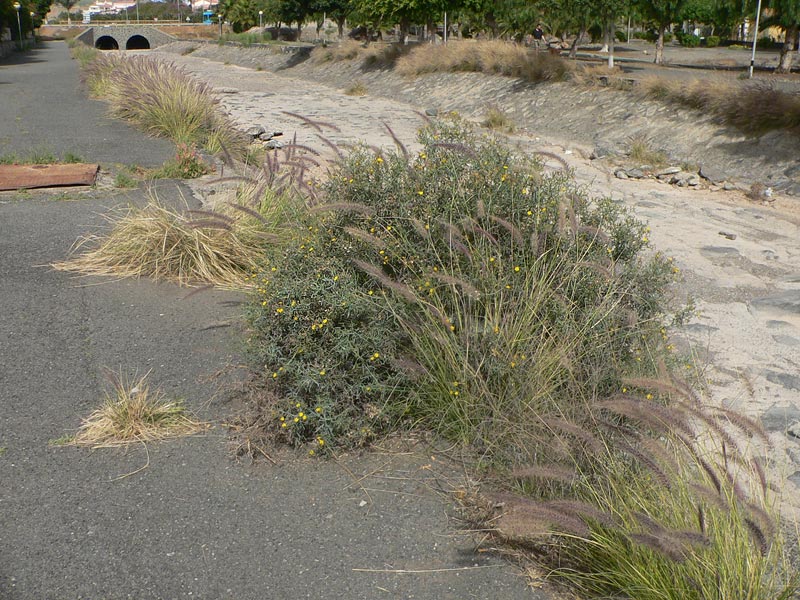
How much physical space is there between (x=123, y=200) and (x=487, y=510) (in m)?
7.48

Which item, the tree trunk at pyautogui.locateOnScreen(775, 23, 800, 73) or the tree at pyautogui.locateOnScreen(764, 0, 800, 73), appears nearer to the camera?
the tree at pyautogui.locateOnScreen(764, 0, 800, 73)

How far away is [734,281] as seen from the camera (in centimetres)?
789

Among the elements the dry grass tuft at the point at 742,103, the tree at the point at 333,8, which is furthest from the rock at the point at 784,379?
the tree at the point at 333,8

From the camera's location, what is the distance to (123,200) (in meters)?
9.77

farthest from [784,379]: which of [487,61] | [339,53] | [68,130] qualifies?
[339,53]

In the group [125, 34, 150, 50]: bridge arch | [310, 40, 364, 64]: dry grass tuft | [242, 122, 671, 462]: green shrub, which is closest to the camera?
[242, 122, 671, 462]: green shrub

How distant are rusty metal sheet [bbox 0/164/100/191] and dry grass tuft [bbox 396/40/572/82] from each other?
14.1m

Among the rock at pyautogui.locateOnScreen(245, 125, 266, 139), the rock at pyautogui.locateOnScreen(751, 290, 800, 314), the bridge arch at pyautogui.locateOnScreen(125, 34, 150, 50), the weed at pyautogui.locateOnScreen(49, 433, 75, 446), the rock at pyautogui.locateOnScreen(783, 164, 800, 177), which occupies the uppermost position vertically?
the bridge arch at pyautogui.locateOnScreen(125, 34, 150, 50)

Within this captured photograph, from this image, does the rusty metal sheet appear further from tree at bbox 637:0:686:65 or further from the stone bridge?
the stone bridge

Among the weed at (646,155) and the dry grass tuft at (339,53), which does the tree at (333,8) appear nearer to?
the dry grass tuft at (339,53)

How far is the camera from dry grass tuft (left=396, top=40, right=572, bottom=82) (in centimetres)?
2240

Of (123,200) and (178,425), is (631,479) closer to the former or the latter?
(178,425)

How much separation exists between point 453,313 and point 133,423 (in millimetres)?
1780

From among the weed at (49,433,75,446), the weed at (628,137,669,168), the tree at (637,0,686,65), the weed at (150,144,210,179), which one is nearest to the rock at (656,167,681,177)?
the weed at (628,137,669,168)
